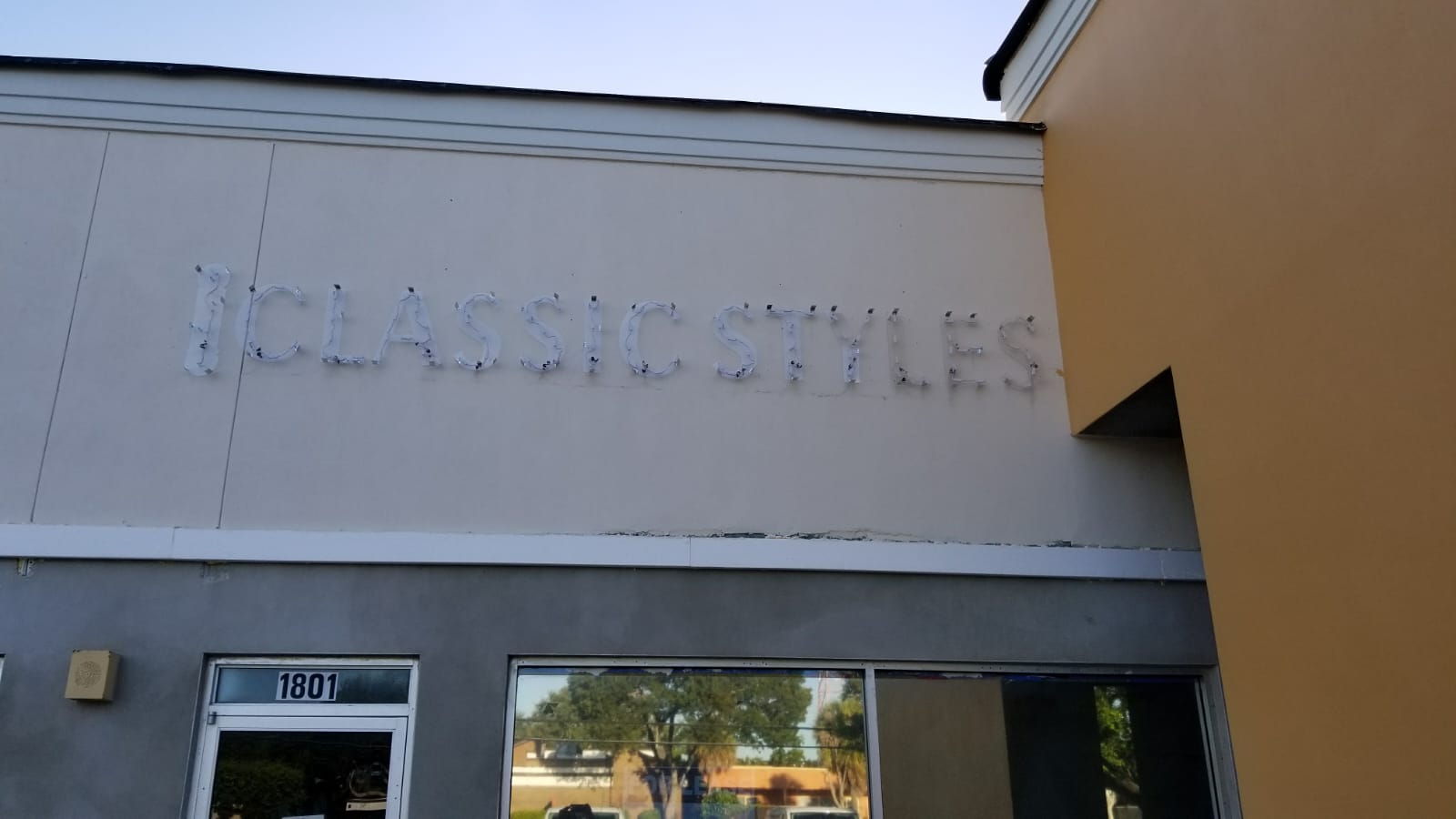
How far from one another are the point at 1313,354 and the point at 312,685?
4545 millimetres

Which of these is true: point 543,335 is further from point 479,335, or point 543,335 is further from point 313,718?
point 313,718

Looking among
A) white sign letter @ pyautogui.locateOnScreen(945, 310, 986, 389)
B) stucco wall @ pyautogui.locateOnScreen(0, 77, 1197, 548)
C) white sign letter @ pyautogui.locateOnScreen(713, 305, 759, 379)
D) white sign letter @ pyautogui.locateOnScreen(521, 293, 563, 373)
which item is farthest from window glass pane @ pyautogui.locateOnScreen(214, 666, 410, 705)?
white sign letter @ pyautogui.locateOnScreen(945, 310, 986, 389)

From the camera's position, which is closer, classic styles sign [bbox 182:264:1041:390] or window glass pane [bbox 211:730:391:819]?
window glass pane [bbox 211:730:391:819]

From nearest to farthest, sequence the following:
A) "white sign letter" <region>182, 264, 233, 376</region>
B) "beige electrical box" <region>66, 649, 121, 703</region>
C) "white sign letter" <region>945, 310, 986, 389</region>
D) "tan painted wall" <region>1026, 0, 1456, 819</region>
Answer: "tan painted wall" <region>1026, 0, 1456, 819</region> → "beige electrical box" <region>66, 649, 121, 703</region> → "white sign letter" <region>182, 264, 233, 376</region> → "white sign letter" <region>945, 310, 986, 389</region>

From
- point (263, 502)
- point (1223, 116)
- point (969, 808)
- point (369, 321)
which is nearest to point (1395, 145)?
point (1223, 116)

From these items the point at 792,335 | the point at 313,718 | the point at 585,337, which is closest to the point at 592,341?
the point at 585,337

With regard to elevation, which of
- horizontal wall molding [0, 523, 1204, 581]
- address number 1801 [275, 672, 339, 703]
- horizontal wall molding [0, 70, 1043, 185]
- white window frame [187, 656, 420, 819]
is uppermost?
horizontal wall molding [0, 70, 1043, 185]

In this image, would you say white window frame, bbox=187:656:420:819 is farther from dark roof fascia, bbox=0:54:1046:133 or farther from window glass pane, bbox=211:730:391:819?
dark roof fascia, bbox=0:54:1046:133

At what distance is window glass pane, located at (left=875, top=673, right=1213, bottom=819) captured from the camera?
512cm

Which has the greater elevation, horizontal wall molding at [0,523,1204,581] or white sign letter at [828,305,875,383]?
white sign letter at [828,305,875,383]

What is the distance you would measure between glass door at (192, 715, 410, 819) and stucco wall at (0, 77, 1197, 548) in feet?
3.06

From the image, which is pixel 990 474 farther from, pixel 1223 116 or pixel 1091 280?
pixel 1223 116

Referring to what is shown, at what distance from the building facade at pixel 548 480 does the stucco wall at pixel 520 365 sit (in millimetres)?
19

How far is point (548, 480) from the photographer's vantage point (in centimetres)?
534
